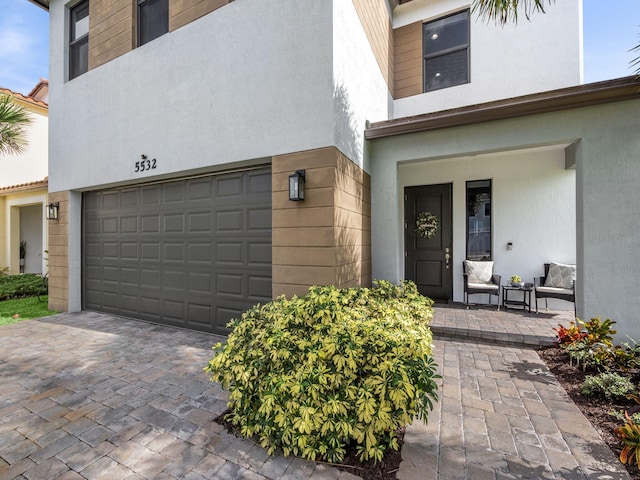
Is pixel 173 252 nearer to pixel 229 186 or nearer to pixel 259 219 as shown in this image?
pixel 229 186

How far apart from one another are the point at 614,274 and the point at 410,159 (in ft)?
10.3

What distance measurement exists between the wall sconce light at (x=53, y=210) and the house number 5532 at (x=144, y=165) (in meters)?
2.66

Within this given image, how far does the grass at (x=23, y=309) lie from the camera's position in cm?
593

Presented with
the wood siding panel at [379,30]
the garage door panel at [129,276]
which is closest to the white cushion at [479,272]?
the wood siding panel at [379,30]

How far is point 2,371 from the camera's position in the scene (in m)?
3.57

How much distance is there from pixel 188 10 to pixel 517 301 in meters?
8.04

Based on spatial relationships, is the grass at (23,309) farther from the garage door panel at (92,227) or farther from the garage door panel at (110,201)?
the garage door panel at (110,201)

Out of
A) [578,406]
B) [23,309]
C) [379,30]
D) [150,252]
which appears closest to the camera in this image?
[578,406]

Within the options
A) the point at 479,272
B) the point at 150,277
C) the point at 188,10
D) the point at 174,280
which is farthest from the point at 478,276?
the point at 188,10

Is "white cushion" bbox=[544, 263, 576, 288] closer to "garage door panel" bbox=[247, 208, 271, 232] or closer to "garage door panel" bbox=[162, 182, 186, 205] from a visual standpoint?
"garage door panel" bbox=[247, 208, 271, 232]

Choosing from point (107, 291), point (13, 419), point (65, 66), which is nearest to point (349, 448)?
point (13, 419)

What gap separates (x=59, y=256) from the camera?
6461 mm

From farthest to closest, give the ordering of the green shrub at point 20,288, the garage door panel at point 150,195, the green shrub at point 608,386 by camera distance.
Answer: the green shrub at point 20,288 → the garage door panel at point 150,195 → the green shrub at point 608,386

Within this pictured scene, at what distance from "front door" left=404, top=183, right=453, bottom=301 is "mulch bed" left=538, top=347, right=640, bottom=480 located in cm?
286
